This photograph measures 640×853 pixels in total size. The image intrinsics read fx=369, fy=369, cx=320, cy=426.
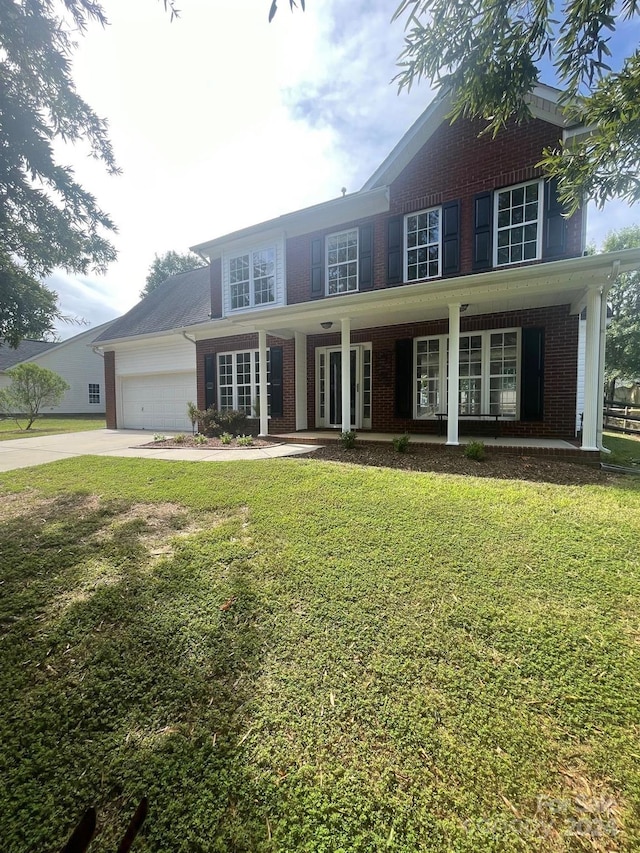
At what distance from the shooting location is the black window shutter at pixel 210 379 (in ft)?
39.3

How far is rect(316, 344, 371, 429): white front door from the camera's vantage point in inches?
399

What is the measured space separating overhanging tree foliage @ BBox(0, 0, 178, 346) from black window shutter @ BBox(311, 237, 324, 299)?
5680 millimetres

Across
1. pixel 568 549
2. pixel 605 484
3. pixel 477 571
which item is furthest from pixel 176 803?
pixel 605 484

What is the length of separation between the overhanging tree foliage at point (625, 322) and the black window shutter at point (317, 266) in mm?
20554

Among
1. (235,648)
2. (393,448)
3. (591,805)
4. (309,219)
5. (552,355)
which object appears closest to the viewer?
(591,805)

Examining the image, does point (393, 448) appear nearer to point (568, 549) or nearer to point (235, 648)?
point (568, 549)

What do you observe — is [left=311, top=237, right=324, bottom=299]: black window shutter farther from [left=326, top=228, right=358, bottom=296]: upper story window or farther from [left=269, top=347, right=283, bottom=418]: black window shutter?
[left=269, top=347, right=283, bottom=418]: black window shutter

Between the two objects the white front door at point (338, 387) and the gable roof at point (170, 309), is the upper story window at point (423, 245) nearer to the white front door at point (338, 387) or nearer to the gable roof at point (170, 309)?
the white front door at point (338, 387)

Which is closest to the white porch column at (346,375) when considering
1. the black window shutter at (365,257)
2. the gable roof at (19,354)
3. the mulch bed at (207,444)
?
the mulch bed at (207,444)

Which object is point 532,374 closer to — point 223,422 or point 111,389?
point 223,422

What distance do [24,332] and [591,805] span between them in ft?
23.0

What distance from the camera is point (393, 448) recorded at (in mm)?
7230

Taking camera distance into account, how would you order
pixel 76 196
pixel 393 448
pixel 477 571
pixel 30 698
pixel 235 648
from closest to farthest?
pixel 30 698 < pixel 235 648 < pixel 477 571 < pixel 76 196 < pixel 393 448

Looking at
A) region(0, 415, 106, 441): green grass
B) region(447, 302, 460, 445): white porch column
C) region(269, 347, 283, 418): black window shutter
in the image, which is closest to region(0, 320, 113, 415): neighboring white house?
region(0, 415, 106, 441): green grass
